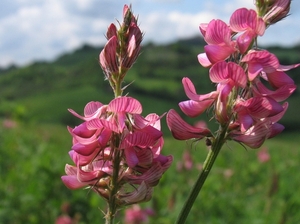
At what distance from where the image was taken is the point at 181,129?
1.60 m

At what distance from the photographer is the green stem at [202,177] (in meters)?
1.41

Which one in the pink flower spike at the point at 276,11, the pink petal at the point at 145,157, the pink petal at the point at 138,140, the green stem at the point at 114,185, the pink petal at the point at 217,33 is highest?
the pink flower spike at the point at 276,11

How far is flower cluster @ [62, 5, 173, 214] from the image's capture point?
150cm

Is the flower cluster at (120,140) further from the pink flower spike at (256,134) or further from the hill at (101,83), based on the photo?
the hill at (101,83)

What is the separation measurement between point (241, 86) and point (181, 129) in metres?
0.24

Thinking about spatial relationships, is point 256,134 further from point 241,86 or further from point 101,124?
point 101,124

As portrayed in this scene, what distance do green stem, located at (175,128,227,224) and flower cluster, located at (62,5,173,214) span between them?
0.41ft

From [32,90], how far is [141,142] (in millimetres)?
107870

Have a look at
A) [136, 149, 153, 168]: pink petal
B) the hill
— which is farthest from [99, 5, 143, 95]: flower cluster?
the hill

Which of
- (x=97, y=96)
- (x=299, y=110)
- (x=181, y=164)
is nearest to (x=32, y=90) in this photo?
(x=97, y=96)

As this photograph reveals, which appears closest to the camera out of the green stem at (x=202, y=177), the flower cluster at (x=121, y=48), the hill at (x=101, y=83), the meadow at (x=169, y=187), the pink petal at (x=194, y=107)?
the green stem at (x=202, y=177)

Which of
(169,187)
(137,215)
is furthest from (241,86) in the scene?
(169,187)

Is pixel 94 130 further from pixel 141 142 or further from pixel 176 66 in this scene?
pixel 176 66

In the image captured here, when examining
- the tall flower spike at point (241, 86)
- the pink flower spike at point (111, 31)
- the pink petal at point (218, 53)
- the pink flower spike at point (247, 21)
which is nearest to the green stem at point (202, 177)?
the tall flower spike at point (241, 86)
